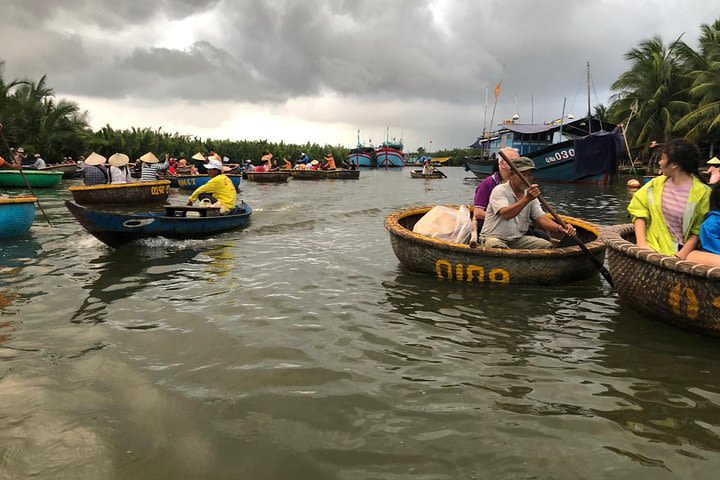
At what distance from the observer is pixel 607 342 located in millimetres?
4168

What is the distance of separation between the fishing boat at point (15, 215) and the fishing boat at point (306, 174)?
22270mm

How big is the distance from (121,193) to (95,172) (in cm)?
104

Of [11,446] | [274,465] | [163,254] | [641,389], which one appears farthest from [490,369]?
[163,254]

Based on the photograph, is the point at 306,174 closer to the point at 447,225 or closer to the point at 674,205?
the point at 447,225

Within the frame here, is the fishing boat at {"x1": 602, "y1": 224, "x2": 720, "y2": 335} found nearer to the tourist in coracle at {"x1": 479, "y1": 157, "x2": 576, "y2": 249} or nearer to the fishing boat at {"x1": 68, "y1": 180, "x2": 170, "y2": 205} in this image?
the tourist in coracle at {"x1": 479, "y1": 157, "x2": 576, "y2": 249}

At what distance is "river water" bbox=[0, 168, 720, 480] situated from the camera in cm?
257

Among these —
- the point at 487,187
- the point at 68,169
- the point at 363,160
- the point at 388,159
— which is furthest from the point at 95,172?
the point at 388,159

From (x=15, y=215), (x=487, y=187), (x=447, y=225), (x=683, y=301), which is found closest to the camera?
(x=683, y=301)

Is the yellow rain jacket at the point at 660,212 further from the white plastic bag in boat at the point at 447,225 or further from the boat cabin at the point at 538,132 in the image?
the boat cabin at the point at 538,132

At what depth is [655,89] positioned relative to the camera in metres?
30.9

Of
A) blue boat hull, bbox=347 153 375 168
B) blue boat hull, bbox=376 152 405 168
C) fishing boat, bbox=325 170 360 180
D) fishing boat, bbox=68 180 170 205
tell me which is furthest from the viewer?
blue boat hull, bbox=376 152 405 168

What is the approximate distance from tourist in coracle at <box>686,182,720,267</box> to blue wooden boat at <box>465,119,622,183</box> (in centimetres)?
2161

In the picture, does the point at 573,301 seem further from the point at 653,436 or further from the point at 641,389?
the point at 653,436

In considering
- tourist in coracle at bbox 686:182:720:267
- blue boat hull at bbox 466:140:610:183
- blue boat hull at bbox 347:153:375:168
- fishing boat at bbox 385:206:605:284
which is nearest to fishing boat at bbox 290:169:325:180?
blue boat hull at bbox 466:140:610:183
